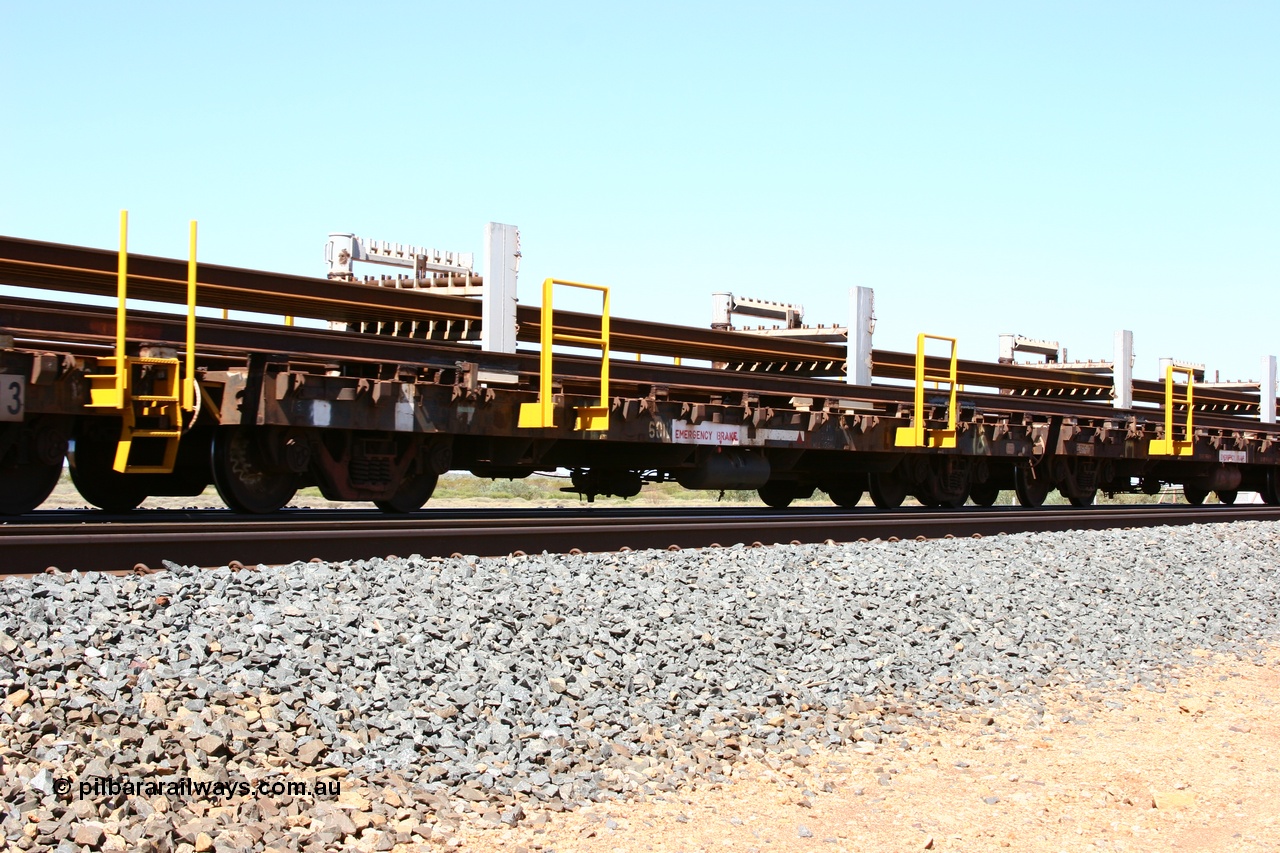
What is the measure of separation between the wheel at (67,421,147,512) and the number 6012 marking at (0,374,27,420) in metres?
1.05

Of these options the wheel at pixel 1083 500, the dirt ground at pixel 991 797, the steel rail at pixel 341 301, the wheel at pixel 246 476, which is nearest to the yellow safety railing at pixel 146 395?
the wheel at pixel 246 476

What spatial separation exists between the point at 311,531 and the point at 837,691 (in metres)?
3.65

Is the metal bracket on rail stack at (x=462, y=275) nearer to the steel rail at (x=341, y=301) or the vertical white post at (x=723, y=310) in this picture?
the steel rail at (x=341, y=301)

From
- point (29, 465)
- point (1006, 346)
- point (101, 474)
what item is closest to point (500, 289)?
point (101, 474)

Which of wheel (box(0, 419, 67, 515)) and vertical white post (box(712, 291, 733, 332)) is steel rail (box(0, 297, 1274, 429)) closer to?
wheel (box(0, 419, 67, 515))

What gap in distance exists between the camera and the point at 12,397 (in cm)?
812

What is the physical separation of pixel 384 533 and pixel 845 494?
9.73 meters

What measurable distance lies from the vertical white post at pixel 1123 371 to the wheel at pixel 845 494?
5011 millimetres

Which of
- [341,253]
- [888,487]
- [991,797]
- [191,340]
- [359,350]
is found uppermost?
[341,253]

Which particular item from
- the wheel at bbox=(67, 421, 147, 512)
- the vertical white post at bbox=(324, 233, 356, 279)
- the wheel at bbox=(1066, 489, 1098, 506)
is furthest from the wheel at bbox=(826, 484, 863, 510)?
the wheel at bbox=(67, 421, 147, 512)

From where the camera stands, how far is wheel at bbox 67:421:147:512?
30.7 ft

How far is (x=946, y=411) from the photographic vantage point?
1545 cm

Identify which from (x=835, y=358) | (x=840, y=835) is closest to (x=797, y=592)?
(x=840, y=835)

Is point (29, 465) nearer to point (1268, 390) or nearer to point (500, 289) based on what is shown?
point (500, 289)
